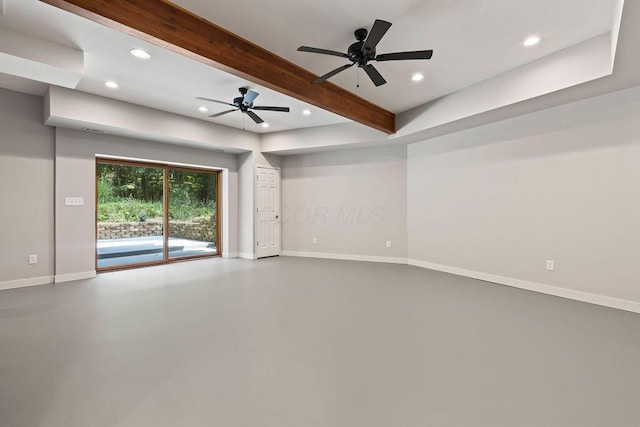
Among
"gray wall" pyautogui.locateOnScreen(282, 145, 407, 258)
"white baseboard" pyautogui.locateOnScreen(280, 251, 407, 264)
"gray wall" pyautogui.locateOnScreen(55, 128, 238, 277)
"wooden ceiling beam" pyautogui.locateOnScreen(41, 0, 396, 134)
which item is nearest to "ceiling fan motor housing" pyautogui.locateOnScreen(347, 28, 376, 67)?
"wooden ceiling beam" pyautogui.locateOnScreen(41, 0, 396, 134)

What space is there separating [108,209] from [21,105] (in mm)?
1969

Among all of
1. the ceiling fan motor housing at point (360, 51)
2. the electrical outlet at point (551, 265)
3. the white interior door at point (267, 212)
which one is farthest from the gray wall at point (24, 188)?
the electrical outlet at point (551, 265)

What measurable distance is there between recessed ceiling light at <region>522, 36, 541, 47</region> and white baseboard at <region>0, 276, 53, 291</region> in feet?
23.3

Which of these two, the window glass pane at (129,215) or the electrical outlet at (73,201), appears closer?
the electrical outlet at (73,201)

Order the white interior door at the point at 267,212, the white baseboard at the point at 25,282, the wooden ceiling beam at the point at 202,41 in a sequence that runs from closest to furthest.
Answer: the wooden ceiling beam at the point at 202,41 < the white baseboard at the point at 25,282 < the white interior door at the point at 267,212

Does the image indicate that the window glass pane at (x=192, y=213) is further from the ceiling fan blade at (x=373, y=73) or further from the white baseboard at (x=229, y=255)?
the ceiling fan blade at (x=373, y=73)

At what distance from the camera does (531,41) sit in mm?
3010

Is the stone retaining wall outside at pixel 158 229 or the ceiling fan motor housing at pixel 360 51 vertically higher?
the ceiling fan motor housing at pixel 360 51

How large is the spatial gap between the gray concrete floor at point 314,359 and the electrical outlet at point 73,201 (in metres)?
1.42

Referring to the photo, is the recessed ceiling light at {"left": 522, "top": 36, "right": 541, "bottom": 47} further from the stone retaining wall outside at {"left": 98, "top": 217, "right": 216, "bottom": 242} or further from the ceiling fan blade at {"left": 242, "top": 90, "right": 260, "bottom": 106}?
the stone retaining wall outside at {"left": 98, "top": 217, "right": 216, "bottom": 242}

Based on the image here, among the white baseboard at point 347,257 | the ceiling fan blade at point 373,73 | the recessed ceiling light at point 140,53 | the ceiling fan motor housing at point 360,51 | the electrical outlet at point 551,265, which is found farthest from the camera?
the white baseboard at point 347,257

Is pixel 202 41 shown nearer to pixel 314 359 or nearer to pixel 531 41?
pixel 314 359

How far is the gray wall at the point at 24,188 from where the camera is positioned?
4184 mm

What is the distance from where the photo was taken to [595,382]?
1.96m
